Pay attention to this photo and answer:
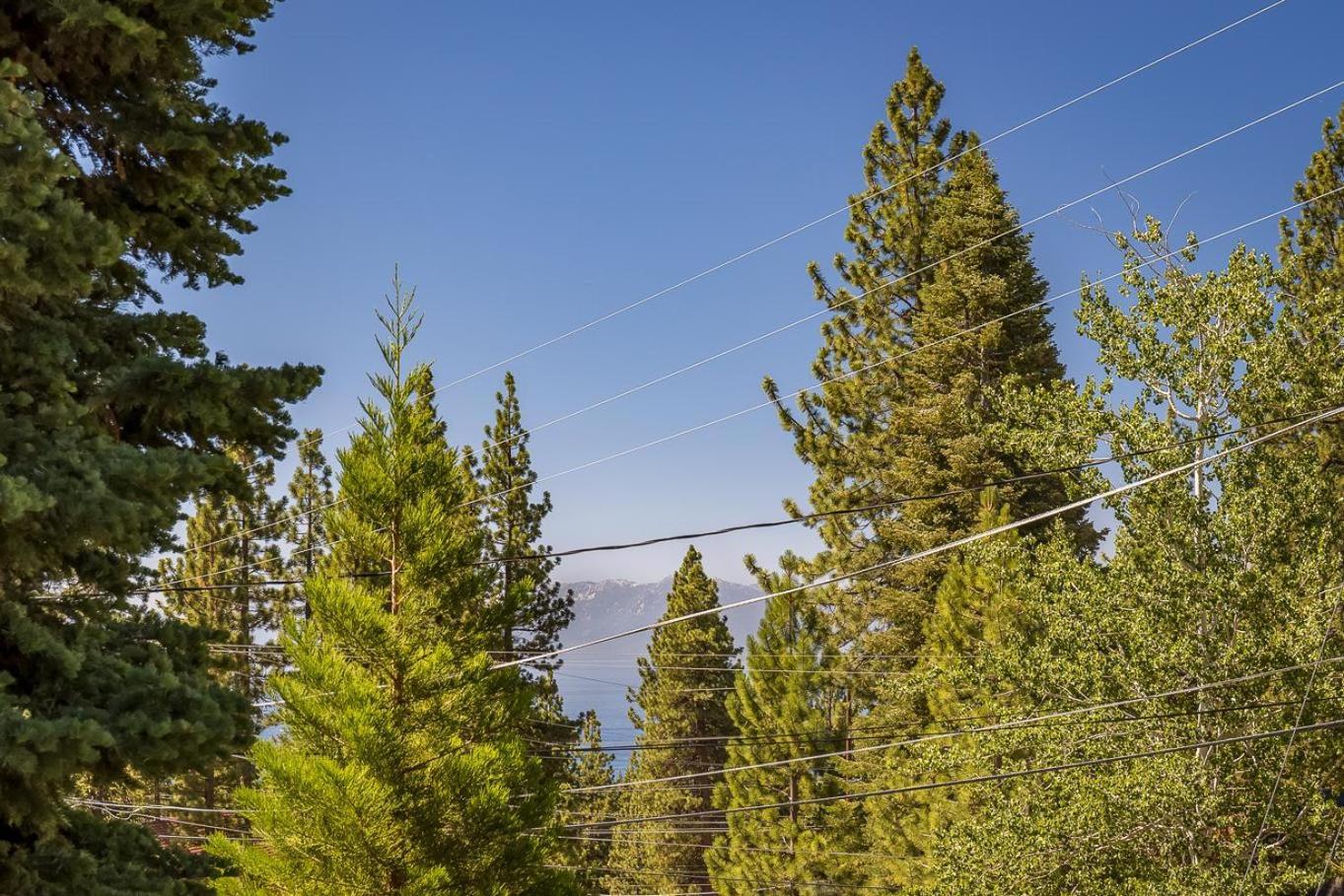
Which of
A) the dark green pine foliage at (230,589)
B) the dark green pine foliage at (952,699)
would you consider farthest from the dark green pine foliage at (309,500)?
the dark green pine foliage at (952,699)

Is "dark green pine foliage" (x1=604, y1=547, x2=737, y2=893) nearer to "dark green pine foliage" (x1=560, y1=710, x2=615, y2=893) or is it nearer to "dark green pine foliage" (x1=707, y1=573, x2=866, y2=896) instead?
"dark green pine foliage" (x1=560, y1=710, x2=615, y2=893)

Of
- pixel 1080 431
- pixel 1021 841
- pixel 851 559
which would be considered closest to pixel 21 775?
pixel 1021 841

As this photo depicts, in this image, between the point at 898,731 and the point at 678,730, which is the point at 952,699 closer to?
the point at 898,731

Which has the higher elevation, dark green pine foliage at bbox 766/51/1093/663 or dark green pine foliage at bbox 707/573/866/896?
dark green pine foliage at bbox 766/51/1093/663

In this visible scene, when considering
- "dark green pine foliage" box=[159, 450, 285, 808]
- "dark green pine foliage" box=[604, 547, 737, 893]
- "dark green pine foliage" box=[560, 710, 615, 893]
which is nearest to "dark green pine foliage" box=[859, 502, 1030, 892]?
"dark green pine foliage" box=[560, 710, 615, 893]

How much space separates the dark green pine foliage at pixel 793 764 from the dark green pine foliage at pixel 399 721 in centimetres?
1461

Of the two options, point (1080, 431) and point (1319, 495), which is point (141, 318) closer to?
point (1080, 431)

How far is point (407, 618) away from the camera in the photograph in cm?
775

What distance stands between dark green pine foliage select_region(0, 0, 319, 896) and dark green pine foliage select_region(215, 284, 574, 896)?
84.5 inches

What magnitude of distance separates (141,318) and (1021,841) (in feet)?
34.2

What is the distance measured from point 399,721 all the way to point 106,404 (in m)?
3.60

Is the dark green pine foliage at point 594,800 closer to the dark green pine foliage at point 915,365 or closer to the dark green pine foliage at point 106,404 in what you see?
the dark green pine foliage at point 915,365

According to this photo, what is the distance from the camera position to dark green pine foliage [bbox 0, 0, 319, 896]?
3.89 meters

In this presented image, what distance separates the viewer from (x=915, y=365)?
22.9 m
